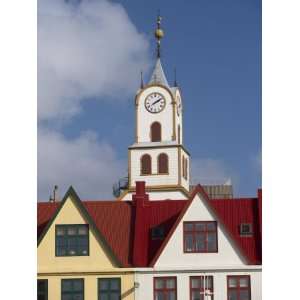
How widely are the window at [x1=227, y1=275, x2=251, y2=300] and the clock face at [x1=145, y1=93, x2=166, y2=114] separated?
1033 cm

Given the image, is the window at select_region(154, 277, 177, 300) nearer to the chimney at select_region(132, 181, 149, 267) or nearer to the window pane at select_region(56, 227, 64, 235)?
the chimney at select_region(132, 181, 149, 267)

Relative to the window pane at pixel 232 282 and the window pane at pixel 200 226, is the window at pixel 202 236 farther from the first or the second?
the window pane at pixel 232 282

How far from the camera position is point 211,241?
12.8 m

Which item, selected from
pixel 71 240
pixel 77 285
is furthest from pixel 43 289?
pixel 71 240

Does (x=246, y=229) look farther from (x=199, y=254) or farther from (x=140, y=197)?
(x=140, y=197)

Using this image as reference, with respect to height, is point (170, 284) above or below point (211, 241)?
below

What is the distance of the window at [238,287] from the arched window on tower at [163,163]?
391 inches

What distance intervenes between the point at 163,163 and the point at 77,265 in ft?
33.0

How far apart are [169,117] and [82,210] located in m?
9.76

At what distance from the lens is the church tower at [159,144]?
22141 millimetres

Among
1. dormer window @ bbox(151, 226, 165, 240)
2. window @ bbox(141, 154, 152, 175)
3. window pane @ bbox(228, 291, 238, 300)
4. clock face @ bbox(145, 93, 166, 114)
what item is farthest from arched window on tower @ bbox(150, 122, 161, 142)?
window pane @ bbox(228, 291, 238, 300)

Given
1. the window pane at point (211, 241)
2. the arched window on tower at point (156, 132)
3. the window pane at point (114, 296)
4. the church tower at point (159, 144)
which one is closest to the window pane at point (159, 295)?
the window pane at point (114, 296)
